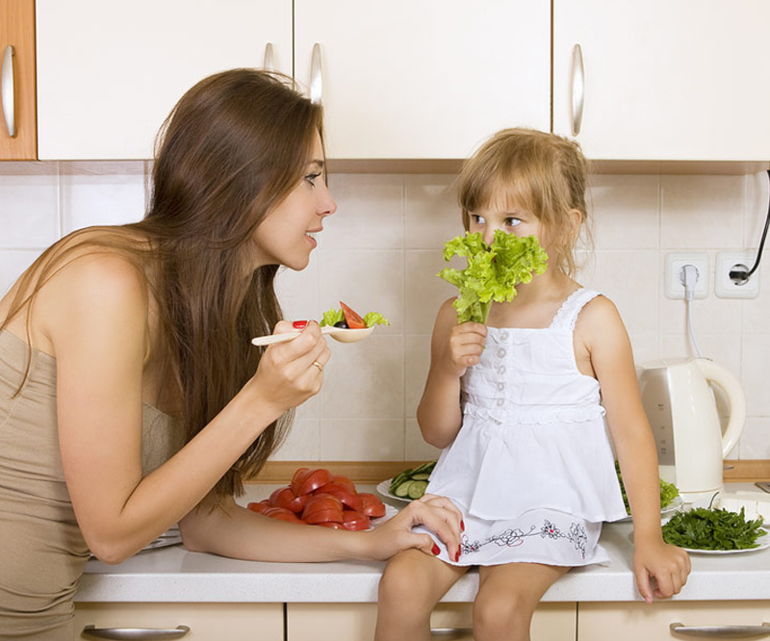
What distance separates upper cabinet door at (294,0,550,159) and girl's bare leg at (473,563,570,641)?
734 mm

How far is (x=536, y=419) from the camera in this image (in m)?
1.39

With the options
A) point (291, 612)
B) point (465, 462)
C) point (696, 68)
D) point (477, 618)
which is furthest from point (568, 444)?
point (696, 68)

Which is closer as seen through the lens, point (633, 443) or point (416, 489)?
point (633, 443)

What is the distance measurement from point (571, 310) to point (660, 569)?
1.42 feet

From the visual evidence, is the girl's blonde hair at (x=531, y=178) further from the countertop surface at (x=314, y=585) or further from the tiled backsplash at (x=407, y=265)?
the countertop surface at (x=314, y=585)

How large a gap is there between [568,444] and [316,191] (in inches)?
22.7

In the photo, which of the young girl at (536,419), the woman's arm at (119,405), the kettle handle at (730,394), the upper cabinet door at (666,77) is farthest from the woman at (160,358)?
the kettle handle at (730,394)

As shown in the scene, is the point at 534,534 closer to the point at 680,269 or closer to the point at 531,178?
the point at 531,178

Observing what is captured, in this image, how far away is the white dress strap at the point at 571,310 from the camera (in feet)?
4.60

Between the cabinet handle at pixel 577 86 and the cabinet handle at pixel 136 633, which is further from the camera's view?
the cabinet handle at pixel 577 86

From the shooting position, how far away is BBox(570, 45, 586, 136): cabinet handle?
1468 mm

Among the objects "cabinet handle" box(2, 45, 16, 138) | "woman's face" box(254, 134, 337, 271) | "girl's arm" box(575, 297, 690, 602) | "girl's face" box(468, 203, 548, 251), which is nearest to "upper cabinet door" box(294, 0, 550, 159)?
"girl's face" box(468, 203, 548, 251)

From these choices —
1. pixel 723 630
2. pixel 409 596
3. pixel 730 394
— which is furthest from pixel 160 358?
pixel 730 394

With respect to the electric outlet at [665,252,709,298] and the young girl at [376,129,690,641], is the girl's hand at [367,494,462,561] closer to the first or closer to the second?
the young girl at [376,129,690,641]
